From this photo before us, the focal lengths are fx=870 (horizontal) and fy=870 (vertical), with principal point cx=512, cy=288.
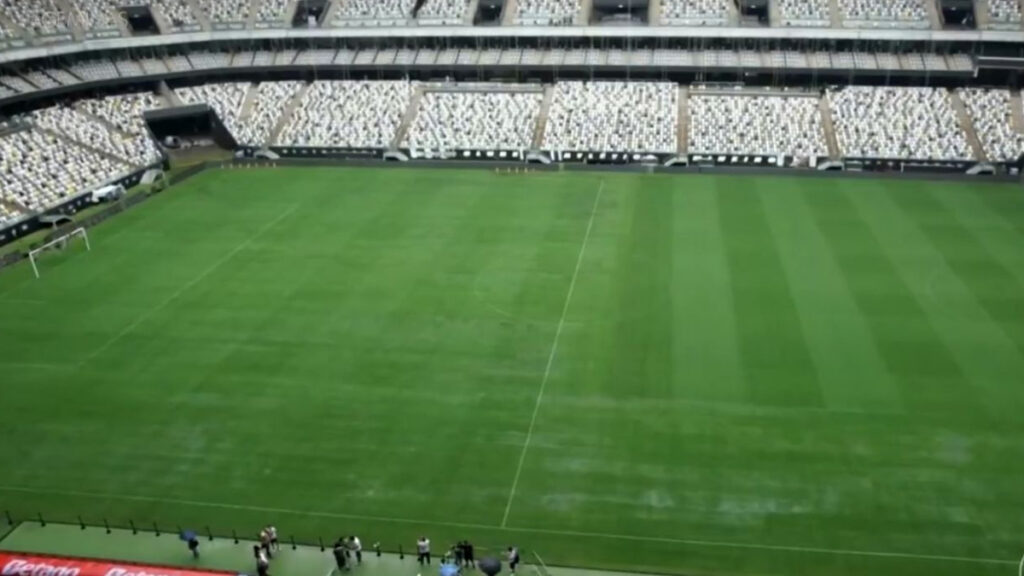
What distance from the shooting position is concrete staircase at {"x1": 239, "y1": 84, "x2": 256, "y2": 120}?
230 feet

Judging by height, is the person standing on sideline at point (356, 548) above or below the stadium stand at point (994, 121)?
below

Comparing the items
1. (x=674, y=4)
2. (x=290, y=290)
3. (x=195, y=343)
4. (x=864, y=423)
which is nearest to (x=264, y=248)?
(x=290, y=290)

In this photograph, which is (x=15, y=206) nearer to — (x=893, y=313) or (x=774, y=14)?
(x=893, y=313)

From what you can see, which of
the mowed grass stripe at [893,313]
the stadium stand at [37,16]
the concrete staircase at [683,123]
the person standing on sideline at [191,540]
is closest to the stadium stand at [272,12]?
the stadium stand at [37,16]

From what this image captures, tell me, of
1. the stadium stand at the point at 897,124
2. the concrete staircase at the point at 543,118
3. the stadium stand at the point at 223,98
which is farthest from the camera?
the stadium stand at the point at 223,98

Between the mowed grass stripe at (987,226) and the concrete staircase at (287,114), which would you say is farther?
the concrete staircase at (287,114)

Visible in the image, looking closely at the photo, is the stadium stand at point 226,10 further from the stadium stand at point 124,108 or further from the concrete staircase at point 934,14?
the concrete staircase at point 934,14

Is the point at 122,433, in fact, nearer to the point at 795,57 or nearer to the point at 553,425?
the point at 553,425

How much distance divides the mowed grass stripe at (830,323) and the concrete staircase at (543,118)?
66.5 feet

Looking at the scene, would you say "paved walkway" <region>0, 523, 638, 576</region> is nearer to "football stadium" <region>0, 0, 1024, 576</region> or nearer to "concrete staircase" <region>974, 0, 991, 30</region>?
"football stadium" <region>0, 0, 1024, 576</region>

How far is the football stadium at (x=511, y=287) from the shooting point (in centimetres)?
2420

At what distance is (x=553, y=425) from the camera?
2836 centimetres

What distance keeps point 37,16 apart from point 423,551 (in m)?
61.7

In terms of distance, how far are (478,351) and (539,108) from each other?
38.1m
